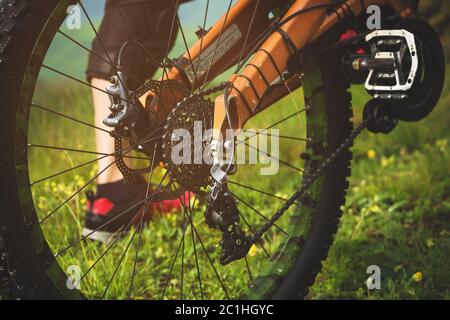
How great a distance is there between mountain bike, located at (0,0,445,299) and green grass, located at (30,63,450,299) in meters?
0.01

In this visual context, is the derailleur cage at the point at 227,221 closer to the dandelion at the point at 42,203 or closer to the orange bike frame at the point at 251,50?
the orange bike frame at the point at 251,50

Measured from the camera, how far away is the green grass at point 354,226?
2199mm

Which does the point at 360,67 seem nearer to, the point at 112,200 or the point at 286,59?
the point at 286,59

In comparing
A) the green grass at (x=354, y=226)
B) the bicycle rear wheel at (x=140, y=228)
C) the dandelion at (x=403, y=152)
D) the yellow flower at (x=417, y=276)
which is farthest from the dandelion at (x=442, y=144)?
the yellow flower at (x=417, y=276)

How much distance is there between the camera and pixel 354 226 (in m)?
2.61

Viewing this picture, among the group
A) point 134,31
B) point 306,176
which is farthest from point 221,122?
point 134,31

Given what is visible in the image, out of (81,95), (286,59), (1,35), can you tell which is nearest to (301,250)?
(286,59)

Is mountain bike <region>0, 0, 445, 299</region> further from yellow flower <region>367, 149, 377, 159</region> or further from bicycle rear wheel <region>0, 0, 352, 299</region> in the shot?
yellow flower <region>367, 149, 377, 159</region>

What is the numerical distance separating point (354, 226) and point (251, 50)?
38.7 inches

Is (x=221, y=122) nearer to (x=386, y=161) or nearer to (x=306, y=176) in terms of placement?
(x=306, y=176)

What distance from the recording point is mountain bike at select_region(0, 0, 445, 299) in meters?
1.54

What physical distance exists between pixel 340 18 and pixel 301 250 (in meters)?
0.72

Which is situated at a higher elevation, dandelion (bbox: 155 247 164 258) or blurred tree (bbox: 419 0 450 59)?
blurred tree (bbox: 419 0 450 59)

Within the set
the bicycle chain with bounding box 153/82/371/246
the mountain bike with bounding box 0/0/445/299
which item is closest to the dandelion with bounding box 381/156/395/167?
the mountain bike with bounding box 0/0/445/299
